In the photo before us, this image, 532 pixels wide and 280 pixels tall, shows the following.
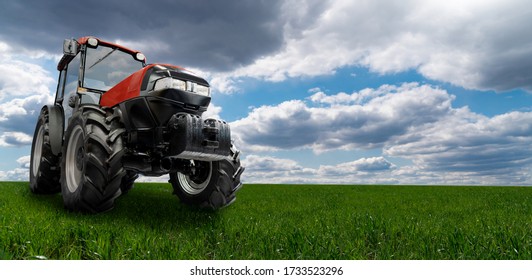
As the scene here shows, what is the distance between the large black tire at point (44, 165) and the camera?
9.03 metres

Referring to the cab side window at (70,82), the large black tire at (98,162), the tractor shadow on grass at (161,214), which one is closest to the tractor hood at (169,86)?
the large black tire at (98,162)

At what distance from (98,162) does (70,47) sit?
2.73m

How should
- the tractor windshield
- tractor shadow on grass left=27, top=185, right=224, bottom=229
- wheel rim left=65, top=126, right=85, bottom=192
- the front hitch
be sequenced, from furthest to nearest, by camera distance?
the tractor windshield, wheel rim left=65, top=126, right=85, bottom=192, tractor shadow on grass left=27, top=185, right=224, bottom=229, the front hitch

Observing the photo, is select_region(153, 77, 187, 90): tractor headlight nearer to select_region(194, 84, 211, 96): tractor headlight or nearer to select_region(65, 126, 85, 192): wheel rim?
select_region(194, 84, 211, 96): tractor headlight

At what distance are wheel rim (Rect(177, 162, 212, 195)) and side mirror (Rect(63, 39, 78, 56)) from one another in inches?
119

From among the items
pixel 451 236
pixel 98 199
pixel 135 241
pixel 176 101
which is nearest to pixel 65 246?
pixel 135 241

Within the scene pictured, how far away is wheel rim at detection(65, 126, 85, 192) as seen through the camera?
7.03 metres

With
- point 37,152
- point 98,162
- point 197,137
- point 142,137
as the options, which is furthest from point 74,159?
point 37,152

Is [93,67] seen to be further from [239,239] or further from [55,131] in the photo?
[239,239]

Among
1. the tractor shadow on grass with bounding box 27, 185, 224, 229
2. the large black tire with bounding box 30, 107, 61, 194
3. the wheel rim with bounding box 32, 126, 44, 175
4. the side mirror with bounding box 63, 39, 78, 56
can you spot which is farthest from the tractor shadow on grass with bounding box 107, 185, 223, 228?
the side mirror with bounding box 63, 39, 78, 56

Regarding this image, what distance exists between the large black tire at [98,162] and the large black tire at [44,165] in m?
2.59

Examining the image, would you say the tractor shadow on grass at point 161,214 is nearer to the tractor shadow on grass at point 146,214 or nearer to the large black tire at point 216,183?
the tractor shadow on grass at point 146,214

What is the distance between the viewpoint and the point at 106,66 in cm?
847

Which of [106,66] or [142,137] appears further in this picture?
[106,66]
